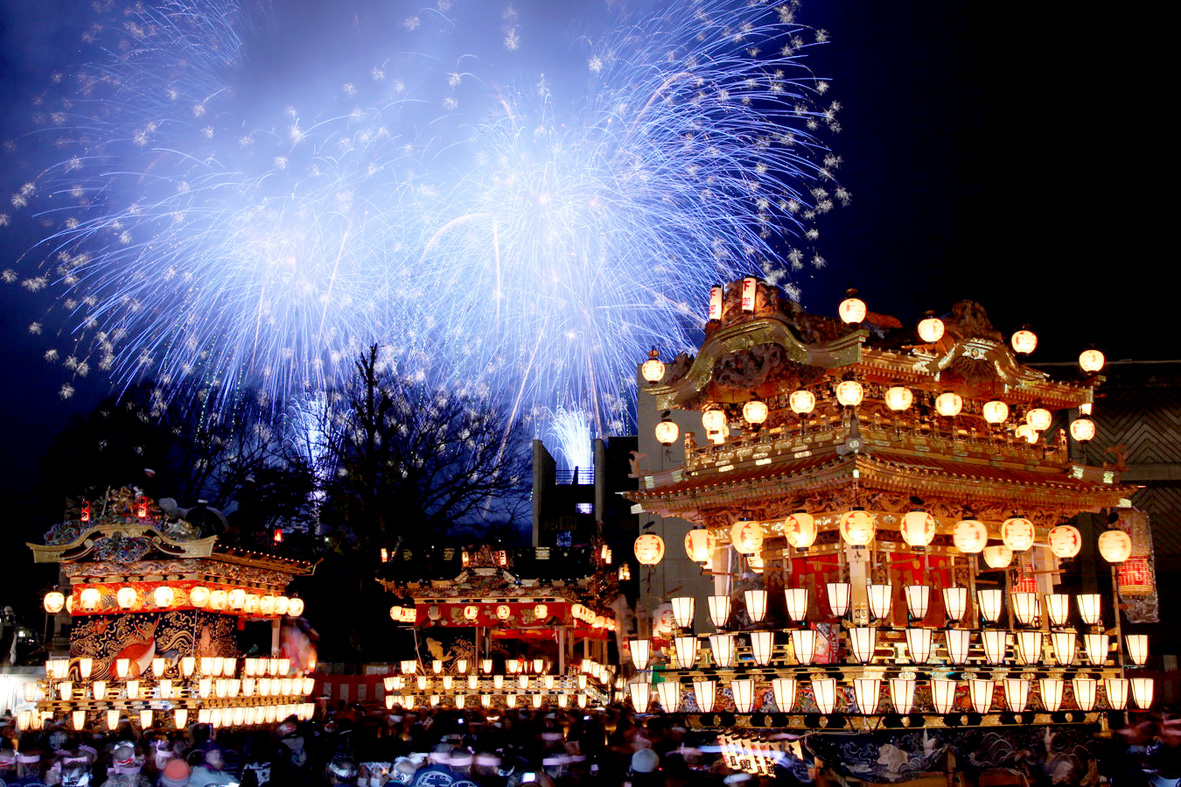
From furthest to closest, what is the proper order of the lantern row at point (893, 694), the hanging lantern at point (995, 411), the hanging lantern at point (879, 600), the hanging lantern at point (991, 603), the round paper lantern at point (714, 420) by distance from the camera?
the round paper lantern at point (714, 420) < the hanging lantern at point (995, 411) < the hanging lantern at point (991, 603) < the hanging lantern at point (879, 600) < the lantern row at point (893, 694)

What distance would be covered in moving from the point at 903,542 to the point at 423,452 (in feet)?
80.6

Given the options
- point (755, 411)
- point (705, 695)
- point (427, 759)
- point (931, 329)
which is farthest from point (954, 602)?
point (427, 759)

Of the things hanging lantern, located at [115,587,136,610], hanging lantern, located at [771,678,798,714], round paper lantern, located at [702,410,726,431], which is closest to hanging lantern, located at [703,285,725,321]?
round paper lantern, located at [702,410,726,431]

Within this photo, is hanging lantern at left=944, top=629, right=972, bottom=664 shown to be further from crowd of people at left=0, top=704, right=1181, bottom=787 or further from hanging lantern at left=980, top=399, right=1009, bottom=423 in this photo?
hanging lantern at left=980, top=399, right=1009, bottom=423

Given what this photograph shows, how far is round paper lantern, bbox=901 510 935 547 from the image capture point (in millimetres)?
13797

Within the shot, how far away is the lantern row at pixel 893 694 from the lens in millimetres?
12406

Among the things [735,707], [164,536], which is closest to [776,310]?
[735,707]

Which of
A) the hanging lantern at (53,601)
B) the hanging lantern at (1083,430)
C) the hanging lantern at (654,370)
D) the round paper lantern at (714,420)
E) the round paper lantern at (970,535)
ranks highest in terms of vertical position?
the hanging lantern at (654,370)

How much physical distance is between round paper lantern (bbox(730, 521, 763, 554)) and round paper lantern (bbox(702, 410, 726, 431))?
1.77 m

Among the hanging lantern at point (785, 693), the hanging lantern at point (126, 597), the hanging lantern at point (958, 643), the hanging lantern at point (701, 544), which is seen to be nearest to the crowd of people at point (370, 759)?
the hanging lantern at point (785, 693)

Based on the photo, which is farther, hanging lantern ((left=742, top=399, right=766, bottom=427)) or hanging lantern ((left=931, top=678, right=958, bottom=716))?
hanging lantern ((left=742, top=399, right=766, bottom=427))

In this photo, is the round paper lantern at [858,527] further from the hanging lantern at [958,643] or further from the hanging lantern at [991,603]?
the hanging lantern at [991,603]

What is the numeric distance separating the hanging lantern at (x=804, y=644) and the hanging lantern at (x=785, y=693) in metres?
0.30

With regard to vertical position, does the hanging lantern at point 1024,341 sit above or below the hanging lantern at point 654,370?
above
